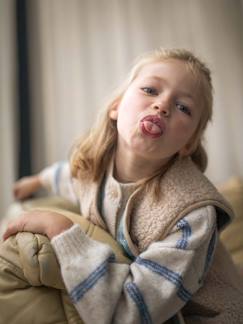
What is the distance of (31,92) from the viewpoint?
71.0 inches

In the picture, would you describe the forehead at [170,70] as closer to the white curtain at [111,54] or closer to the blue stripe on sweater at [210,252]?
the blue stripe on sweater at [210,252]

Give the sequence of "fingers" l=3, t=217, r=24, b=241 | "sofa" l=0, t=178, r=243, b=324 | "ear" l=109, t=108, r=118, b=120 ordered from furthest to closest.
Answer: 1. "ear" l=109, t=108, r=118, b=120
2. "fingers" l=3, t=217, r=24, b=241
3. "sofa" l=0, t=178, r=243, b=324

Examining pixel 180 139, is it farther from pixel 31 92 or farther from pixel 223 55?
pixel 31 92

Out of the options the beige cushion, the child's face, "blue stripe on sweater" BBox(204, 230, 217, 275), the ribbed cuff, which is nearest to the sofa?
the ribbed cuff

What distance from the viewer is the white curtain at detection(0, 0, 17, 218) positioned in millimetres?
1636

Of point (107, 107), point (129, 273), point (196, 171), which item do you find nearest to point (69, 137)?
point (107, 107)

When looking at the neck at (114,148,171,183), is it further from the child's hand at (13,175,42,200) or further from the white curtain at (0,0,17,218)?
the white curtain at (0,0,17,218)

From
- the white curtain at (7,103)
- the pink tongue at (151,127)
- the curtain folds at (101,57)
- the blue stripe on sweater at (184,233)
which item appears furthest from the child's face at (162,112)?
the white curtain at (7,103)

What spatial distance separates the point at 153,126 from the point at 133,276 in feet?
1.05

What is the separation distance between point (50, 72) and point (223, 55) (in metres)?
0.87

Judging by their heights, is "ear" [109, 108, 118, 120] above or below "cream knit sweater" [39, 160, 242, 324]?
above

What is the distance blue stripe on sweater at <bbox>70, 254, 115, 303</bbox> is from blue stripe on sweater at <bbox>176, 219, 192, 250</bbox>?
153mm

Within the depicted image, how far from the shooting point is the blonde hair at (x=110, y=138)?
847mm

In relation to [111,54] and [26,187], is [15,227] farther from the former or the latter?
[111,54]
